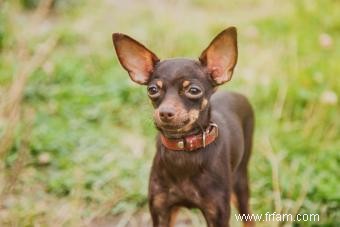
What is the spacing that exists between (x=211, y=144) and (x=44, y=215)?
132cm

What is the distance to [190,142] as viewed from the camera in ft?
11.2

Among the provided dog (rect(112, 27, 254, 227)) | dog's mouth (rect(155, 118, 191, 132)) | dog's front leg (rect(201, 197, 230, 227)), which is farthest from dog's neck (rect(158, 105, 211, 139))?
dog's front leg (rect(201, 197, 230, 227))

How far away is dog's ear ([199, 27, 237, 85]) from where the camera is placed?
3.44m

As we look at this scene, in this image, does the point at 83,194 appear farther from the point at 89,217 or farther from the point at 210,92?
the point at 210,92

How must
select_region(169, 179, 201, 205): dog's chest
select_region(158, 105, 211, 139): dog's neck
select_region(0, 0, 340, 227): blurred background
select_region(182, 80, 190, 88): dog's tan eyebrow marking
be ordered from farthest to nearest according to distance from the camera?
select_region(0, 0, 340, 227): blurred background
select_region(169, 179, 201, 205): dog's chest
select_region(158, 105, 211, 139): dog's neck
select_region(182, 80, 190, 88): dog's tan eyebrow marking

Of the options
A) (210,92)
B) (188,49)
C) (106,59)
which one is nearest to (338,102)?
(188,49)

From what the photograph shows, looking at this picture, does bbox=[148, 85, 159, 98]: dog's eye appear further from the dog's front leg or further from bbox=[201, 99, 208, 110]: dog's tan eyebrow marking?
the dog's front leg

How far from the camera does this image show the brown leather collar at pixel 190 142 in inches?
135

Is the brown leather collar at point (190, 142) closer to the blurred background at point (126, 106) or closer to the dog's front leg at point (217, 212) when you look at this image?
the dog's front leg at point (217, 212)

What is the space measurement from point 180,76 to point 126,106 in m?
2.59

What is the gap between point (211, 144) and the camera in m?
3.51

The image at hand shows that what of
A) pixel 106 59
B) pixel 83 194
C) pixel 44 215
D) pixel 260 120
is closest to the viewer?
pixel 44 215

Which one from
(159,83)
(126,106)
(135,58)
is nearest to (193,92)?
(159,83)

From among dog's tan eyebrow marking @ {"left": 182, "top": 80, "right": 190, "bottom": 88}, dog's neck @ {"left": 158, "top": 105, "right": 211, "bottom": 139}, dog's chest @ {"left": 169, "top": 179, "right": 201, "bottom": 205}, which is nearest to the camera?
dog's tan eyebrow marking @ {"left": 182, "top": 80, "right": 190, "bottom": 88}
